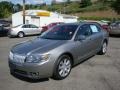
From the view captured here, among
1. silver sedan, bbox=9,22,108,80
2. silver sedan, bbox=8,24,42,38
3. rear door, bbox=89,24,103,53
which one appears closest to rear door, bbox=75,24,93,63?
silver sedan, bbox=9,22,108,80

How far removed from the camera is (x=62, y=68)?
6.15 m

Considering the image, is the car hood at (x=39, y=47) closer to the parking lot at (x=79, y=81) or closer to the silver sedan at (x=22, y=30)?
the parking lot at (x=79, y=81)

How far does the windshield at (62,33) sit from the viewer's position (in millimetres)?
6895

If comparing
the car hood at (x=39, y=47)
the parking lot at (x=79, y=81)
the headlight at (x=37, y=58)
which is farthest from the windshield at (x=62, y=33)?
the headlight at (x=37, y=58)

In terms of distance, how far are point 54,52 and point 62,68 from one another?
66 centimetres

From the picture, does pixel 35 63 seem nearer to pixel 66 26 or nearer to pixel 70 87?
pixel 70 87

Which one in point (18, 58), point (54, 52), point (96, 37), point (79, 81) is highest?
point (96, 37)

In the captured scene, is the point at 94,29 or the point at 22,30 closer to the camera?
the point at 94,29

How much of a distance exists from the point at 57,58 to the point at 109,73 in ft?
6.41

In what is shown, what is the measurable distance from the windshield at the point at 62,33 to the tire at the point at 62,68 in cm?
84

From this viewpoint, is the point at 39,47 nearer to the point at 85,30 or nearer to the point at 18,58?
the point at 18,58

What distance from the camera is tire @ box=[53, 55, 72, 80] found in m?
5.91

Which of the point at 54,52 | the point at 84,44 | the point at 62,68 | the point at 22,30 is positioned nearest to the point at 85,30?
the point at 84,44

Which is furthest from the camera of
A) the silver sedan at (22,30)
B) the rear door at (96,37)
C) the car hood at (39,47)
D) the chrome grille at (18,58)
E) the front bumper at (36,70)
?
the silver sedan at (22,30)
